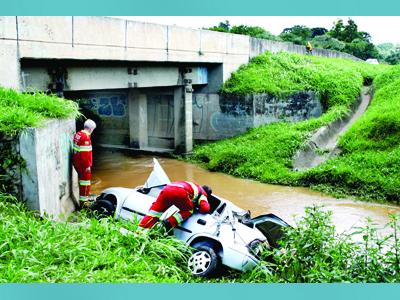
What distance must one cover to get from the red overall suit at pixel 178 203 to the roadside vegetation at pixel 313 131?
291 inches

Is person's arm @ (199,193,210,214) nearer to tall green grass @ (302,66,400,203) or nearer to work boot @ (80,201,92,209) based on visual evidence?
work boot @ (80,201,92,209)

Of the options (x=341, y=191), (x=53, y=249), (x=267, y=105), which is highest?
(x=267, y=105)

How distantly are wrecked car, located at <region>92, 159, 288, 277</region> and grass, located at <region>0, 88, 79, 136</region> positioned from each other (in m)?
2.02

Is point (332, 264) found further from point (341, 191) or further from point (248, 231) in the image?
point (341, 191)

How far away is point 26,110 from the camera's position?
797 centimetres

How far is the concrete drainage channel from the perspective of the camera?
658 inches

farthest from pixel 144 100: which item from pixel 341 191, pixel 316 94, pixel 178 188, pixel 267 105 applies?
pixel 178 188

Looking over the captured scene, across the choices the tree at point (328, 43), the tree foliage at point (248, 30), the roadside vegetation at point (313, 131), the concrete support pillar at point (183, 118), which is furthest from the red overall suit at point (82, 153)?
the tree at point (328, 43)

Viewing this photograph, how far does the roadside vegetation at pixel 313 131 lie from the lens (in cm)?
1424

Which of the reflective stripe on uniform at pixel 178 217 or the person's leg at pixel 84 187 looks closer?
the reflective stripe on uniform at pixel 178 217

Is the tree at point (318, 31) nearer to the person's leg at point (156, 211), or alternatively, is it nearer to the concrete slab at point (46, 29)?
the concrete slab at point (46, 29)

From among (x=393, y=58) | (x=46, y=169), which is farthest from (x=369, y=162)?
(x=393, y=58)

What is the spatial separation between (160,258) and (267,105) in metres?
15.1

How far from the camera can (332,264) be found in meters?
5.59
